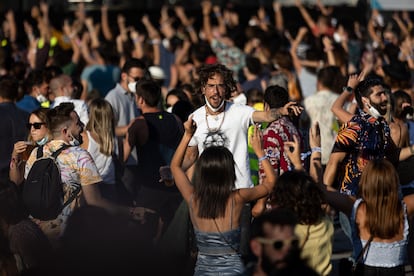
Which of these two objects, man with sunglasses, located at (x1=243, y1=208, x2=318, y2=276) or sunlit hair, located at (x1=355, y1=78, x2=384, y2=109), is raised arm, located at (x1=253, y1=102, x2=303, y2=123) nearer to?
sunlit hair, located at (x1=355, y1=78, x2=384, y2=109)

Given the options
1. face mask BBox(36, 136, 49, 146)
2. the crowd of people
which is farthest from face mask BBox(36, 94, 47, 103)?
face mask BBox(36, 136, 49, 146)

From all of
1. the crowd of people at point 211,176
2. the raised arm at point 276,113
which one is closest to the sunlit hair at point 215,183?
the crowd of people at point 211,176

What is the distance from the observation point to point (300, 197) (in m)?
5.83

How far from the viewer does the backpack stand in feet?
22.5

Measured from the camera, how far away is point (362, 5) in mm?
26125

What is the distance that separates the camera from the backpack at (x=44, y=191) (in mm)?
6844

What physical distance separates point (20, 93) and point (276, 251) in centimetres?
676

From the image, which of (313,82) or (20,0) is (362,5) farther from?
(313,82)

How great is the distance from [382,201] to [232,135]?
2066mm

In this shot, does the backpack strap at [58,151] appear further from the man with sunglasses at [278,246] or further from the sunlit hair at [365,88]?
the man with sunglasses at [278,246]

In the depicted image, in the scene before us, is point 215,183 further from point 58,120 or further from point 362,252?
point 58,120

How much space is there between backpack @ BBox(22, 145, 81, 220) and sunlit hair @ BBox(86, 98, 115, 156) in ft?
7.02

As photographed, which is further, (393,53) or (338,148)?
(393,53)

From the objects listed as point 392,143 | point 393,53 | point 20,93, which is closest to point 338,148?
point 392,143
